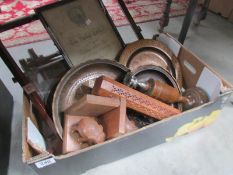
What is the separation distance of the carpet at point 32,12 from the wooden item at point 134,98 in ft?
3.68

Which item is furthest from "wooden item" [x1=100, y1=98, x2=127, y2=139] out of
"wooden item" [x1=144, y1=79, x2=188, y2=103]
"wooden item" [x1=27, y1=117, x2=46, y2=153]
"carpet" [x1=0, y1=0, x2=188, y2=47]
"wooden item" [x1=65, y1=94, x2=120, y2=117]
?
"carpet" [x1=0, y1=0, x2=188, y2=47]

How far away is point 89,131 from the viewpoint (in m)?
0.87

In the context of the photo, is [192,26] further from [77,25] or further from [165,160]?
[165,160]

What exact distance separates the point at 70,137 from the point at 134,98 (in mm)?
283

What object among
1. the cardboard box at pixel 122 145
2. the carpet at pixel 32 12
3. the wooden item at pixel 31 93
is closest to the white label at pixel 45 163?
the cardboard box at pixel 122 145

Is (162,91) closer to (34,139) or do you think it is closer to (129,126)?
(129,126)

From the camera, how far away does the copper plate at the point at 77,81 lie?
96cm

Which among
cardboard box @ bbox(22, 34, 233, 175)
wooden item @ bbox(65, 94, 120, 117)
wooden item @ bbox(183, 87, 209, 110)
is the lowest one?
wooden item @ bbox(183, 87, 209, 110)

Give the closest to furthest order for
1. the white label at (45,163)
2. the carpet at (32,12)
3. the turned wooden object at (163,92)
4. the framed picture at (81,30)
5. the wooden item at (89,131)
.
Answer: the white label at (45,163), the wooden item at (89,131), the turned wooden object at (163,92), the framed picture at (81,30), the carpet at (32,12)

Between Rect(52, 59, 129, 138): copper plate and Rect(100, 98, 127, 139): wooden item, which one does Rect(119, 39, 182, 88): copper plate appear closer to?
Rect(52, 59, 129, 138): copper plate

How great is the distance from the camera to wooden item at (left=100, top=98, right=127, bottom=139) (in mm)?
876

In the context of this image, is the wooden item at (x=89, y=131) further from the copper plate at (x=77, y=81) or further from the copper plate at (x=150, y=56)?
the copper plate at (x=150, y=56)

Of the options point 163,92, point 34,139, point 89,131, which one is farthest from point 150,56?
point 34,139

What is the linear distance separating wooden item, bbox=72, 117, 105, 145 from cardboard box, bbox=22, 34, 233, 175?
44 millimetres
